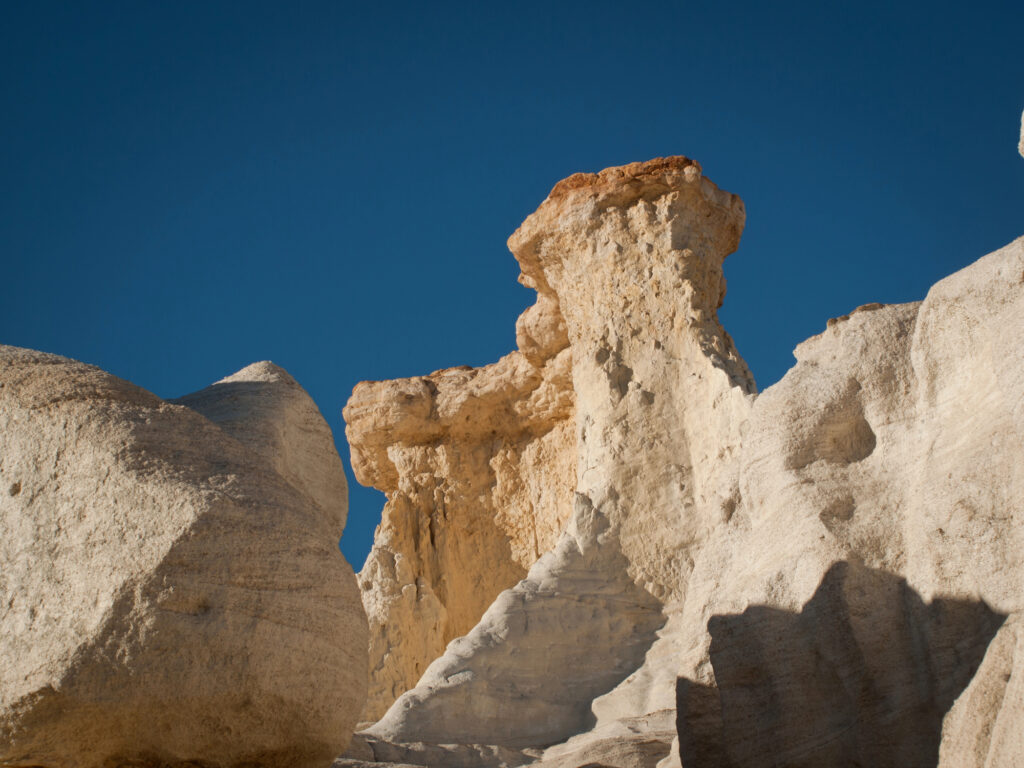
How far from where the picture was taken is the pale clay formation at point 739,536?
6.09 m

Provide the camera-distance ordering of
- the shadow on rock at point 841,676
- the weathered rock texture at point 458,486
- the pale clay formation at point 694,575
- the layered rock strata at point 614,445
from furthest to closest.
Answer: the weathered rock texture at point 458,486
the layered rock strata at point 614,445
the shadow on rock at point 841,676
the pale clay formation at point 694,575

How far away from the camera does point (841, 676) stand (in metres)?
6.48

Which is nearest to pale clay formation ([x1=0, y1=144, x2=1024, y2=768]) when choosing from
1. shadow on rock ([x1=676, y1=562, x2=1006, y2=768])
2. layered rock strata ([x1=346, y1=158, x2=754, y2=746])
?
shadow on rock ([x1=676, y1=562, x2=1006, y2=768])

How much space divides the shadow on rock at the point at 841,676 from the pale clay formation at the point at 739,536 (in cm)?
1

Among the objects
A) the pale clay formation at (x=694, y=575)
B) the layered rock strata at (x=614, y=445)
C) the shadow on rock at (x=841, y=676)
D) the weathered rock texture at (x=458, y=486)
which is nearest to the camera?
the pale clay formation at (x=694, y=575)

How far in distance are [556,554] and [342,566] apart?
5751 millimetres

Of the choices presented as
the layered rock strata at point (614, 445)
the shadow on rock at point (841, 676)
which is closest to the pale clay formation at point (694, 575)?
the shadow on rock at point (841, 676)

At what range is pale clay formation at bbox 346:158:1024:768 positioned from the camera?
6.09 m

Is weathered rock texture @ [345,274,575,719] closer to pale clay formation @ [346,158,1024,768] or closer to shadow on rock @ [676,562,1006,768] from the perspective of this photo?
pale clay formation @ [346,158,1024,768]

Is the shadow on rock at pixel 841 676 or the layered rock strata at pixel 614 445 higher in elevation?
the layered rock strata at pixel 614 445

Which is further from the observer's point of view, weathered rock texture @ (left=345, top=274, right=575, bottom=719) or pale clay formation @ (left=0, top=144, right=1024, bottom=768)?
weathered rock texture @ (left=345, top=274, right=575, bottom=719)

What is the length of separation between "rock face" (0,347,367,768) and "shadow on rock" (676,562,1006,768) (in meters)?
1.94

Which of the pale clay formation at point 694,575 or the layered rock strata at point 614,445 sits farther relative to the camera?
the layered rock strata at point 614,445

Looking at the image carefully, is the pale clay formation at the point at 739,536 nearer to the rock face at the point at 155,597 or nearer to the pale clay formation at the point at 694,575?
the pale clay formation at the point at 694,575
